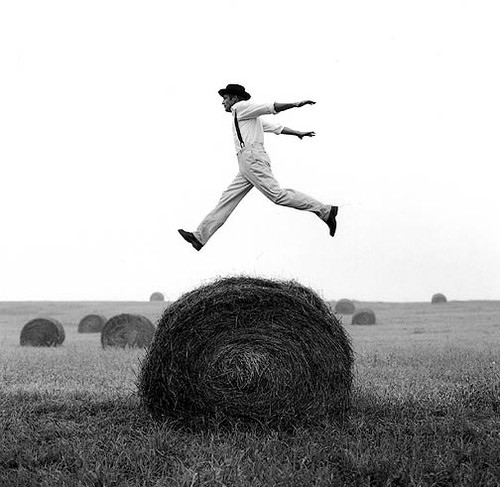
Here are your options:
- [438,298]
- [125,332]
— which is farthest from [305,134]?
[438,298]

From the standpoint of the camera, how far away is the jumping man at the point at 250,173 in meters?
7.46

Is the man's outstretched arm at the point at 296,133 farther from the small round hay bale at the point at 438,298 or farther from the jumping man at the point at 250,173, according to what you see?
the small round hay bale at the point at 438,298

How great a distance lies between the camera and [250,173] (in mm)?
7562

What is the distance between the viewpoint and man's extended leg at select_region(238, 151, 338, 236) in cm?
746

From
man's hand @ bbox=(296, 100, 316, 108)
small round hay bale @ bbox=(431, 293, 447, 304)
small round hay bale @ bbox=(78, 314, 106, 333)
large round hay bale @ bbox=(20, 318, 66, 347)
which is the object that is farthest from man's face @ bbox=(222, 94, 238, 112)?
small round hay bale @ bbox=(431, 293, 447, 304)

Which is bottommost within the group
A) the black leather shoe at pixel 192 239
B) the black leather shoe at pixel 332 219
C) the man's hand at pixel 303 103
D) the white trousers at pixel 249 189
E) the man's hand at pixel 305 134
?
the black leather shoe at pixel 192 239

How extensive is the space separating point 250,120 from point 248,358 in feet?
9.10

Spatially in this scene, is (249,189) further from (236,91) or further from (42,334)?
(42,334)

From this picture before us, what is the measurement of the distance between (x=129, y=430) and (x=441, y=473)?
3.18m

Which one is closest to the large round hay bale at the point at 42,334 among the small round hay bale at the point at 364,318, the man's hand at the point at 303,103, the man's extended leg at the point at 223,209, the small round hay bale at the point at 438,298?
the man's extended leg at the point at 223,209

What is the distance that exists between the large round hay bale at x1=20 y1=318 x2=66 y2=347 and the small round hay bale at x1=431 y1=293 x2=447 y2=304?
3675 cm

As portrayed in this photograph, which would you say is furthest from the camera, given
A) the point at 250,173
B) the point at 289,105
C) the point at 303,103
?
the point at 250,173

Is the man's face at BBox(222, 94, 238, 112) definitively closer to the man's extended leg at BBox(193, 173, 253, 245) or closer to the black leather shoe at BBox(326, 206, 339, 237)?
the man's extended leg at BBox(193, 173, 253, 245)

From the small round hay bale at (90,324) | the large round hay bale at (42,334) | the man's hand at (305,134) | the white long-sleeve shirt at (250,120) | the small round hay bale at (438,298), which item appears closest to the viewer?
the white long-sleeve shirt at (250,120)
